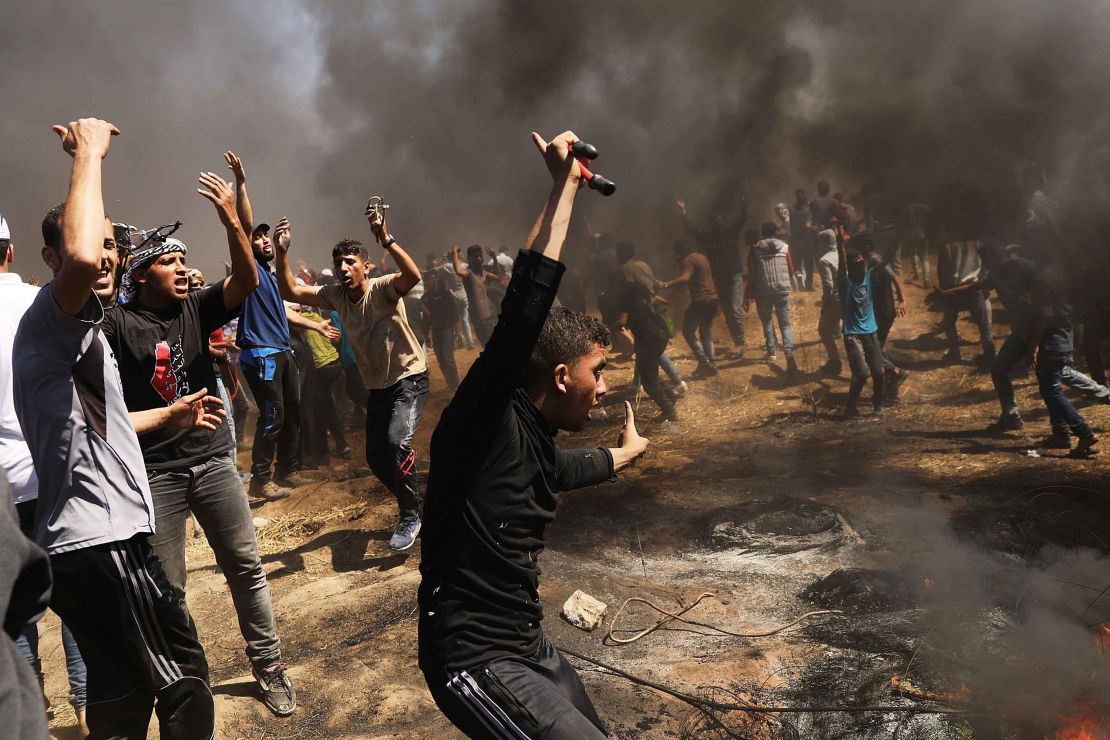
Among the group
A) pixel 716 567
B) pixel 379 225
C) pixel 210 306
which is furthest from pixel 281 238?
pixel 716 567

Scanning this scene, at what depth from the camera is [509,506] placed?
1798mm

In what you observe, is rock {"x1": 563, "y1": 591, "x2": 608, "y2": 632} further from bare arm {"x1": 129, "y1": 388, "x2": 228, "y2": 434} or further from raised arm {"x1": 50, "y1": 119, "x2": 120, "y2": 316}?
raised arm {"x1": 50, "y1": 119, "x2": 120, "y2": 316}

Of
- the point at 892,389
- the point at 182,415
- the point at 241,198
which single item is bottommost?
the point at 892,389

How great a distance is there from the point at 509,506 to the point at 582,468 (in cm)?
43

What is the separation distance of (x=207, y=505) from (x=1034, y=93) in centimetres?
1214

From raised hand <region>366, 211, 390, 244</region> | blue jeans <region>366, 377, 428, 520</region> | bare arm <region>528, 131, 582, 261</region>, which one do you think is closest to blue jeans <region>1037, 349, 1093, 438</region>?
blue jeans <region>366, 377, 428, 520</region>

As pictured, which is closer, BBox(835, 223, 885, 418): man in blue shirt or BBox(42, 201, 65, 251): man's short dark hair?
BBox(42, 201, 65, 251): man's short dark hair

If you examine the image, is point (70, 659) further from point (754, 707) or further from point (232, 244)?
point (754, 707)

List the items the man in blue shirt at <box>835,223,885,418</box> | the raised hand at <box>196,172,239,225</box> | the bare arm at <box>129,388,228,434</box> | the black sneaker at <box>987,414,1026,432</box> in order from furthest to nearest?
the man in blue shirt at <box>835,223,885,418</box>, the black sneaker at <box>987,414,1026,432</box>, the raised hand at <box>196,172,239,225</box>, the bare arm at <box>129,388,228,434</box>

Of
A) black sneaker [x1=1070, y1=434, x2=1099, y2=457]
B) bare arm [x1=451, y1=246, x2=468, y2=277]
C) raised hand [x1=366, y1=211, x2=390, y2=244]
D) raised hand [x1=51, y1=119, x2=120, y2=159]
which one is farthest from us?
bare arm [x1=451, y1=246, x2=468, y2=277]

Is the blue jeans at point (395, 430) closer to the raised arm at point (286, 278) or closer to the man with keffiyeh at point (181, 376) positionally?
the raised arm at point (286, 278)

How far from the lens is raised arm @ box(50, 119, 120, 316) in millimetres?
1942

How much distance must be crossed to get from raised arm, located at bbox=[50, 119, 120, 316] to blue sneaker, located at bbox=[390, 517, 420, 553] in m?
2.90

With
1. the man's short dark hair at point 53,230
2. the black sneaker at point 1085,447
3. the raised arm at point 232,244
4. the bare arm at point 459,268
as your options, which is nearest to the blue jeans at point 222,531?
the raised arm at point 232,244
